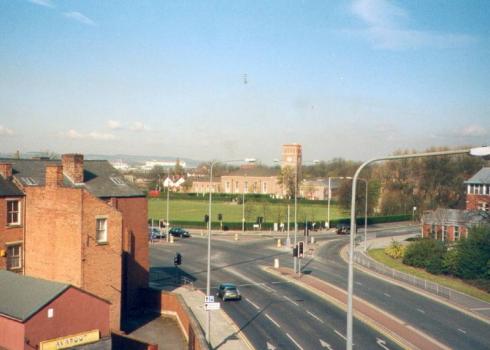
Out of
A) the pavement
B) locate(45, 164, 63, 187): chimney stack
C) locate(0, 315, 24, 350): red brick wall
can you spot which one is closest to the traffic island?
the pavement

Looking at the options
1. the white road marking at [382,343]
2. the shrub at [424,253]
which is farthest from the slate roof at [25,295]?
the shrub at [424,253]

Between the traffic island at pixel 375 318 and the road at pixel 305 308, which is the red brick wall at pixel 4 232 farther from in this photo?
the traffic island at pixel 375 318

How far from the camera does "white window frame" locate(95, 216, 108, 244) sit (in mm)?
29847

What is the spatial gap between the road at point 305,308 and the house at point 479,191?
77.5 ft

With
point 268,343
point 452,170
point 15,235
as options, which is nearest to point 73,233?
point 15,235

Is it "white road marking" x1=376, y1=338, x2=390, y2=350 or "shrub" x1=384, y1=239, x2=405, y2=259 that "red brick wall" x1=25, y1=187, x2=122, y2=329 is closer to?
"white road marking" x1=376, y1=338, x2=390, y2=350

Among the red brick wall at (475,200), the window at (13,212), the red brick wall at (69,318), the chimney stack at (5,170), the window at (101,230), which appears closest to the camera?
the red brick wall at (69,318)

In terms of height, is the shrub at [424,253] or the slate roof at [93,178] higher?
the slate roof at [93,178]

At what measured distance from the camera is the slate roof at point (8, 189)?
3258 cm

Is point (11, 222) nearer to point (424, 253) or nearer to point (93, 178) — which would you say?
point (93, 178)

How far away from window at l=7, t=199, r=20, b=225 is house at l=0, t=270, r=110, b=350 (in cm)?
726

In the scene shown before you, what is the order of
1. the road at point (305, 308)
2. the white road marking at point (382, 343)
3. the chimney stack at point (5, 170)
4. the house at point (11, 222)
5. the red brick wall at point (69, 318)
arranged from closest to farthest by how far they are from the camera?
1. the red brick wall at point (69, 318)
2. the white road marking at point (382, 343)
3. the road at point (305, 308)
4. the house at point (11, 222)
5. the chimney stack at point (5, 170)

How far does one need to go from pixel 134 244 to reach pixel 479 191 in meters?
49.4

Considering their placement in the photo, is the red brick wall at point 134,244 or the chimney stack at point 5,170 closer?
the chimney stack at point 5,170
